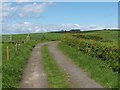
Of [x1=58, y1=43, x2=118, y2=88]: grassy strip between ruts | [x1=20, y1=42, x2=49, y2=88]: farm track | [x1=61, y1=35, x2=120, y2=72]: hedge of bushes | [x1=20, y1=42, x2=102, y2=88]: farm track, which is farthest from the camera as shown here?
[x1=61, y1=35, x2=120, y2=72]: hedge of bushes

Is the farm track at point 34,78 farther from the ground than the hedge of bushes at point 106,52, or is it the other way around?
the hedge of bushes at point 106,52

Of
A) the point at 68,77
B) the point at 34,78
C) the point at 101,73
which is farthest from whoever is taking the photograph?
the point at 34,78

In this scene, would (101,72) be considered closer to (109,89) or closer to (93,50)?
(109,89)

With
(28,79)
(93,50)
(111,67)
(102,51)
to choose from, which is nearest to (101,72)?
(111,67)

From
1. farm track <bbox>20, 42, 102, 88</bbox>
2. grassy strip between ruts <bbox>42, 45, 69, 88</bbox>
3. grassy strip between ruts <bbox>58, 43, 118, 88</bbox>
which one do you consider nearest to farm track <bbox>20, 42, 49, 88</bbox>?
farm track <bbox>20, 42, 102, 88</bbox>

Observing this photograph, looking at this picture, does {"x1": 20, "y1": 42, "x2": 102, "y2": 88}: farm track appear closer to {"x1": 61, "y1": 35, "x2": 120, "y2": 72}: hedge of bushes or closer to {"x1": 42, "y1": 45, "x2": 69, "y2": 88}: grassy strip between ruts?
{"x1": 42, "y1": 45, "x2": 69, "y2": 88}: grassy strip between ruts

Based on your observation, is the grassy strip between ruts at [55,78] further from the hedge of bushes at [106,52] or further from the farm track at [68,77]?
the hedge of bushes at [106,52]

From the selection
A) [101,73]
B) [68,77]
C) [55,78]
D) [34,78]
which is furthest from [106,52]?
[34,78]

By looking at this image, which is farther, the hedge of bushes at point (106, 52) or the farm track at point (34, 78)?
the hedge of bushes at point (106, 52)

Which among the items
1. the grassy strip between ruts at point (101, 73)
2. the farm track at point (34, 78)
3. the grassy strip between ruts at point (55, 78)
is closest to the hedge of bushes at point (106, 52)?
the grassy strip between ruts at point (101, 73)

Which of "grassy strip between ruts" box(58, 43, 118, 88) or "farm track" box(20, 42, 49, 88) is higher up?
"grassy strip between ruts" box(58, 43, 118, 88)

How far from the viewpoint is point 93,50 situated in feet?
114

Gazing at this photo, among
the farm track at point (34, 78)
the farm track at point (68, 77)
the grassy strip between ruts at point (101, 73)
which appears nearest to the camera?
the grassy strip between ruts at point (101, 73)

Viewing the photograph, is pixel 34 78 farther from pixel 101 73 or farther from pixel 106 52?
pixel 106 52
